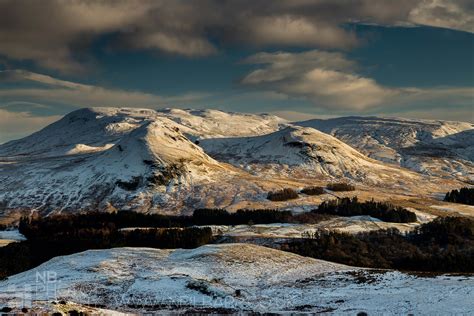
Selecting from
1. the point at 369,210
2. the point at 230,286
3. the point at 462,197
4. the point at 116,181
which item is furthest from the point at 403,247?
the point at 116,181

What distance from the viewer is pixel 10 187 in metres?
179

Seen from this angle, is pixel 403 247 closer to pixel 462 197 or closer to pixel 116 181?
pixel 462 197

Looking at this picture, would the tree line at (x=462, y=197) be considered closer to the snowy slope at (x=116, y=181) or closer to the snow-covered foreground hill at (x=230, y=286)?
the snowy slope at (x=116, y=181)

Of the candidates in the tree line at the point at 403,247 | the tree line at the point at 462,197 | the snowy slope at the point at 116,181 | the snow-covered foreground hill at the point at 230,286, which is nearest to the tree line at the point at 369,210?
the tree line at the point at 403,247

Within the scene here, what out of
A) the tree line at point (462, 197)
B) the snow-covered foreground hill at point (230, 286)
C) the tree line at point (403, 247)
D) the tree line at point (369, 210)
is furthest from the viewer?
the tree line at point (462, 197)

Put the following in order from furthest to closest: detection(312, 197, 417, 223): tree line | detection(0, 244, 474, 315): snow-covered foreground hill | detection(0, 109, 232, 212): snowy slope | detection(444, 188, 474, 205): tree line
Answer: detection(444, 188, 474, 205): tree line, detection(0, 109, 232, 212): snowy slope, detection(312, 197, 417, 223): tree line, detection(0, 244, 474, 315): snow-covered foreground hill

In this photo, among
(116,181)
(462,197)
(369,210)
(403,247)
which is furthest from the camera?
(116,181)

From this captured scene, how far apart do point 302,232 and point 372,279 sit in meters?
57.4

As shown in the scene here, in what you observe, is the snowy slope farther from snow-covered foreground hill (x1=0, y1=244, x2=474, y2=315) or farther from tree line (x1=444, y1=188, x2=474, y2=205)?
snow-covered foreground hill (x1=0, y1=244, x2=474, y2=315)

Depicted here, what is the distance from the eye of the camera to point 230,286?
49.8 m

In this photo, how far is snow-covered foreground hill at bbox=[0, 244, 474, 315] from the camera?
4003 centimetres

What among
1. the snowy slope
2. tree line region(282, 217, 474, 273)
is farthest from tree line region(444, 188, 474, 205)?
the snowy slope

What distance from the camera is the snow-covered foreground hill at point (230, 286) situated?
40031 mm

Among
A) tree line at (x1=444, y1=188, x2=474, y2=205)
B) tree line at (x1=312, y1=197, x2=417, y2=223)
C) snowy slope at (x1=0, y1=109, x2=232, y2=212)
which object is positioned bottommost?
tree line at (x1=312, y1=197, x2=417, y2=223)
